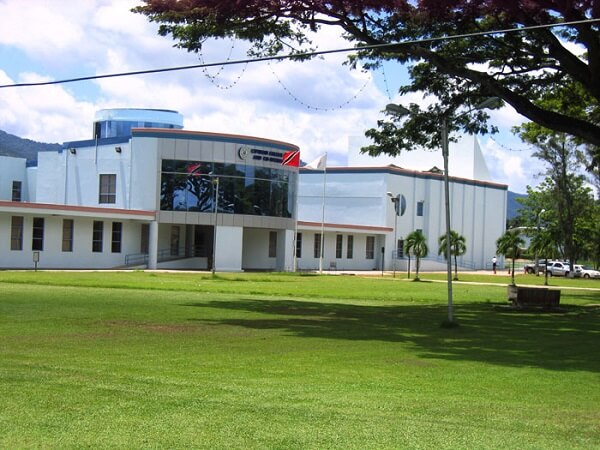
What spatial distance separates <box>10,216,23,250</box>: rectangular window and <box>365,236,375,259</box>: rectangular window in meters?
35.8

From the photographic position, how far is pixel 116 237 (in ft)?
188

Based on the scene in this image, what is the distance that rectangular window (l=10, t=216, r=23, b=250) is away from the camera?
5084 cm

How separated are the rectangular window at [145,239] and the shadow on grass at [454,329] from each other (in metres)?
31.2

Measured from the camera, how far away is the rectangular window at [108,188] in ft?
198

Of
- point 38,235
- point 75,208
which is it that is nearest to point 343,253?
point 75,208

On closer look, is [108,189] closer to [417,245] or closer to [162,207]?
[162,207]

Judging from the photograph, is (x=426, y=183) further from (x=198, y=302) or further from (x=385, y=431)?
(x=385, y=431)

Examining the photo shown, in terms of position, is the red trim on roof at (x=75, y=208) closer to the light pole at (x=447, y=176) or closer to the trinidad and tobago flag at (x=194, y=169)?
the trinidad and tobago flag at (x=194, y=169)

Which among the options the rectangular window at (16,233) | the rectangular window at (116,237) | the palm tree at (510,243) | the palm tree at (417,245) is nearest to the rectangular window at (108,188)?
the rectangular window at (116,237)

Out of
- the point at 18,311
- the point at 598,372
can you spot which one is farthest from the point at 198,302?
the point at 598,372

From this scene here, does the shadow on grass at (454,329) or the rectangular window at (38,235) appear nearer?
the shadow on grass at (454,329)

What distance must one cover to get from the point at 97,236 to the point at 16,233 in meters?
6.28

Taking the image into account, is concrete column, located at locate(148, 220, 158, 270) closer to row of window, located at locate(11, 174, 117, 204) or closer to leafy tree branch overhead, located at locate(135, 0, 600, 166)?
row of window, located at locate(11, 174, 117, 204)

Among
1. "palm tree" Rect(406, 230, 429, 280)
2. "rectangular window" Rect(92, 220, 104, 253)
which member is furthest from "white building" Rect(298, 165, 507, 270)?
"rectangular window" Rect(92, 220, 104, 253)
